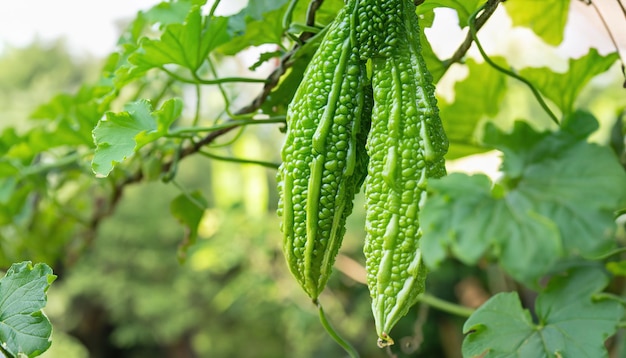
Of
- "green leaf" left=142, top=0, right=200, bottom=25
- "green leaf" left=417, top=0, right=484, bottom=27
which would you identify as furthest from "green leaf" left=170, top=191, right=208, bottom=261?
"green leaf" left=417, top=0, right=484, bottom=27

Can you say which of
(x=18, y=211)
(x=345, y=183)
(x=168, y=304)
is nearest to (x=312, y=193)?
(x=345, y=183)

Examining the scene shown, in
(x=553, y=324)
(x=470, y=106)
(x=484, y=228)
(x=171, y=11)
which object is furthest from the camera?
(x=470, y=106)

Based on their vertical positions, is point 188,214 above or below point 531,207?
below

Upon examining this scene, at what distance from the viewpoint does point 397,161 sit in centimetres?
28

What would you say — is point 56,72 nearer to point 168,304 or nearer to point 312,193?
point 168,304

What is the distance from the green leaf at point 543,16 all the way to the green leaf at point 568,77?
7 centimetres

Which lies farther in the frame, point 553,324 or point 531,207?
point 553,324

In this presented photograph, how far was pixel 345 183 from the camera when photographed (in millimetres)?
302

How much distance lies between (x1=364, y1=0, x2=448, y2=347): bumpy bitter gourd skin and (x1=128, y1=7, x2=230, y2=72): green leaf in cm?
13

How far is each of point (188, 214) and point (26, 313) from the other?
24cm

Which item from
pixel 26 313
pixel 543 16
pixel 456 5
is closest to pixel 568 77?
pixel 543 16

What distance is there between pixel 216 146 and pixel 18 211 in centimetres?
44

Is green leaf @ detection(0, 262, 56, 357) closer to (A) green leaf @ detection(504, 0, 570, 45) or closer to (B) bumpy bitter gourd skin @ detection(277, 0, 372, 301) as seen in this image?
(B) bumpy bitter gourd skin @ detection(277, 0, 372, 301)

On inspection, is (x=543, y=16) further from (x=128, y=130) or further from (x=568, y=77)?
(x=128, y=130)
